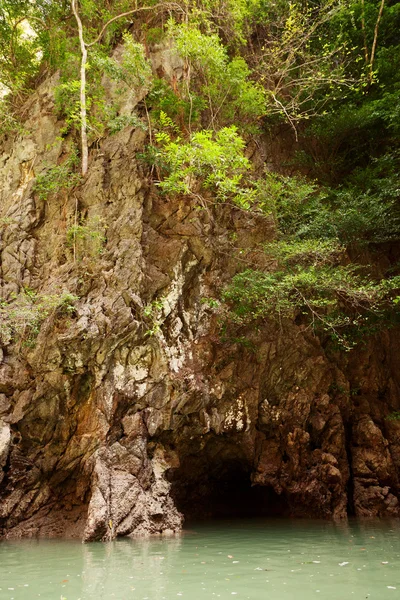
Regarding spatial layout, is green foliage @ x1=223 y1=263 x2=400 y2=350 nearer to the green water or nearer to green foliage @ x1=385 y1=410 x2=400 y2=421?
green foliage @ x1=385 y1=410 x2=400 y2=421

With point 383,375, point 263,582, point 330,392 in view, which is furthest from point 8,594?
point 383,375

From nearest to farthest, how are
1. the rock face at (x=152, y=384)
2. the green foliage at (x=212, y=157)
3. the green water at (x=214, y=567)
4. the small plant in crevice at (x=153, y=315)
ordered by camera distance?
1. the green water at (x=214, y=567)
2. the rock face at (x=152, y=384)
3. the green foliage at (x=212, y=157)
4. the small plant in crevice at (x=153, y=315)

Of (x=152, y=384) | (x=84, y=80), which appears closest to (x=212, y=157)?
(x=84, y=80)

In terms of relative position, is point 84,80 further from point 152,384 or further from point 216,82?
point 152,384

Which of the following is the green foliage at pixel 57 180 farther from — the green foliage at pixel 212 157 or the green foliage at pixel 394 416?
the green foliage at pixel 394 416

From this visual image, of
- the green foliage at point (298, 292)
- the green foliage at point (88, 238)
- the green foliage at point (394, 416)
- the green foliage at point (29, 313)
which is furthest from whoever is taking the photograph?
the green foliage at point (394, 416)

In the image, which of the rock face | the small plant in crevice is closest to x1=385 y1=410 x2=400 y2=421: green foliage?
the rock face

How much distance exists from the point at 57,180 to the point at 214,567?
10.1m

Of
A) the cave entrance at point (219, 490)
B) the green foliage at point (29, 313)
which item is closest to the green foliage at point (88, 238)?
the green foliage at point (29, 313)

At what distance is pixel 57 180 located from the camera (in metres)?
12.0

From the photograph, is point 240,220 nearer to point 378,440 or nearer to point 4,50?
point 378,440

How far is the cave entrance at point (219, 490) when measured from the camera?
36.4ft

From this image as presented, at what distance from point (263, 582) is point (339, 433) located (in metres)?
7.60

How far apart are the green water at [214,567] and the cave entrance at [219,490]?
253 cm
